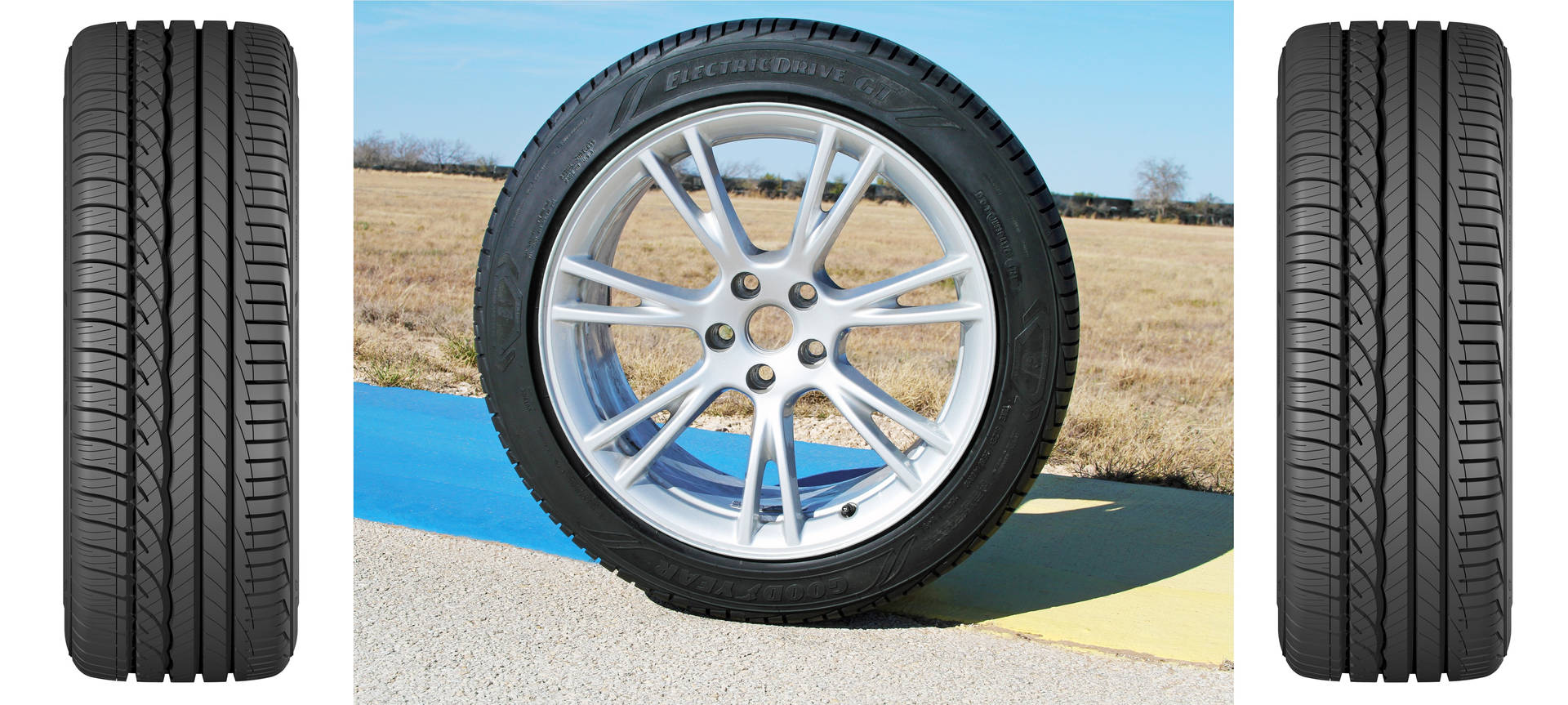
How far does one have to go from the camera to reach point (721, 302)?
3.89 m

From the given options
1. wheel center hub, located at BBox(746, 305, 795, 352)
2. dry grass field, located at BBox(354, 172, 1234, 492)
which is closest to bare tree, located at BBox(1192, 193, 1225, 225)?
dry grass field, located at BBox(354, 172, 1234, 492)

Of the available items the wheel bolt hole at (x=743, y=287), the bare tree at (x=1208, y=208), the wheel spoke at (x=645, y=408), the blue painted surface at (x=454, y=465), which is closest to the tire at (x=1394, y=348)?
the wheel bolt hole at (x=743, y=287)

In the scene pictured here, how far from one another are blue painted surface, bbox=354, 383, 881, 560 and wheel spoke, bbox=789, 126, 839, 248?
67.4 inches

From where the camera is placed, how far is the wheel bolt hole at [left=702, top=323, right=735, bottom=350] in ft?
12.9

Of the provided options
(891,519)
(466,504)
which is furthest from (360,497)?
(891,519)

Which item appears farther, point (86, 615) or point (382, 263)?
point (382, 263)

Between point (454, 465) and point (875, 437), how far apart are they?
2753 millimetres

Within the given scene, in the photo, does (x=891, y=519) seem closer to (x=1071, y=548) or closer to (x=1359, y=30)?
(x=1071, y=548)

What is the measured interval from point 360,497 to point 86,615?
1984mm

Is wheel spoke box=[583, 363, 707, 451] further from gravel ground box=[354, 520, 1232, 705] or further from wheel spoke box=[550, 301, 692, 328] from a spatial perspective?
gravel ground box=[354, 520, 1232, 705]

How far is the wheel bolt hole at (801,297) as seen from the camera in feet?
12.5

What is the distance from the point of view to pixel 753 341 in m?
3.94

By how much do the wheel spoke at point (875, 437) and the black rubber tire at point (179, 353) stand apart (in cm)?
165

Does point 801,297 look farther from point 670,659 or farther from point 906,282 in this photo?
point 670,659
